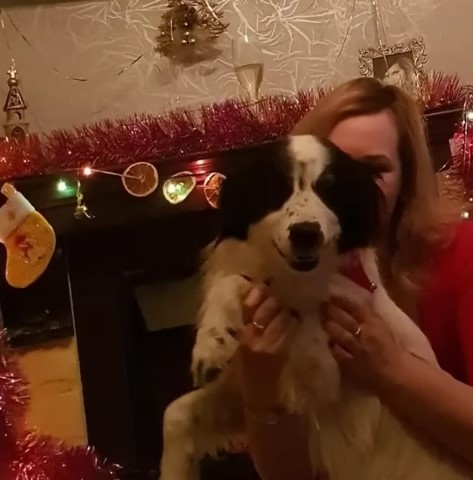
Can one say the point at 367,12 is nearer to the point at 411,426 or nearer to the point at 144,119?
the point at 144,119

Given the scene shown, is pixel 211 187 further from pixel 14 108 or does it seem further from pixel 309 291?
pixel 309 291

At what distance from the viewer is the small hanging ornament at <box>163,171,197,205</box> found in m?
1.96

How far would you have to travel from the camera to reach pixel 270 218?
0.92 meters

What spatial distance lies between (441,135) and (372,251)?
110 centimetres

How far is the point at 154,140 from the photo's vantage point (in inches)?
76.6

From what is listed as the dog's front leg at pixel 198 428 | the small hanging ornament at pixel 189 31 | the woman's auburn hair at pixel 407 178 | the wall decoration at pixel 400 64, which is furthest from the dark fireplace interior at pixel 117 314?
the dog's front leg at pixel 198 428

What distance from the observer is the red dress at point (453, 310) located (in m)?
1.18

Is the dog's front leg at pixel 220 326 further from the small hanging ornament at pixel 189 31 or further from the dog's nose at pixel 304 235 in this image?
the small hanging ornament at pixel 189 31

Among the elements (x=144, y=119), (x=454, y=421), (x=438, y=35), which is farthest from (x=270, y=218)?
(x=438, y=35)

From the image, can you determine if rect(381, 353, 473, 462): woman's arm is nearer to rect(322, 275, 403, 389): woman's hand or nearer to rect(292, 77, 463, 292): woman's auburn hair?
rect(322, 275, 403, 389): woman's hand

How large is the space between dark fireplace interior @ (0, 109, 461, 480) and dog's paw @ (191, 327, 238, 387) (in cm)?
94

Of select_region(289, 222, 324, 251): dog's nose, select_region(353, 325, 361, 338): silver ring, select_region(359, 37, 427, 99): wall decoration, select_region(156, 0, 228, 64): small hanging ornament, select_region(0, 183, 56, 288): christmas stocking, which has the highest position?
select_region(156, 0, 228, 64): small hanging ornament

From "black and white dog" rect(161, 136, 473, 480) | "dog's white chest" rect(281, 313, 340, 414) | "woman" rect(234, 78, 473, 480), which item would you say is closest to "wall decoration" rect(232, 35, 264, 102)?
"woman" rect(234, 78, 473, 480)

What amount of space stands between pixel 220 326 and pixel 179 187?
100 centimetres
